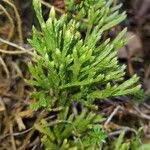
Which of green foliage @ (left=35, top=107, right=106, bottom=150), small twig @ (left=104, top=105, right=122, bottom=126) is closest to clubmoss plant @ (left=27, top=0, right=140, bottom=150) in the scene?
green foliage @ (left=35, top=107, right=106, bottom=150)

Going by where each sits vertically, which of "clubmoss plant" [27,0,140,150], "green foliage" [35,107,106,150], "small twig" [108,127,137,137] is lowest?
"small twig" [108,127,137,137]

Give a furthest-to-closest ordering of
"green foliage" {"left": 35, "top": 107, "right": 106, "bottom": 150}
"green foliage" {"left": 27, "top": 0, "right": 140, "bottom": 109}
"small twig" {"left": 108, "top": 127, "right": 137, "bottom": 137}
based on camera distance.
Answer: "small twig" {"left": 108, "top": 127, "right": 137, "bottom": 137} → "green foliage" {"left": 35, "top": 107, "right": 106, "bottom": 150} → "green foliage" {"left": 27, "top": 0, "right": 140, "bottom": 109}

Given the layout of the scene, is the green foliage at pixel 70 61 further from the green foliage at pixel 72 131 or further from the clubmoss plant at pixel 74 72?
the green foliage at pixel 72 131

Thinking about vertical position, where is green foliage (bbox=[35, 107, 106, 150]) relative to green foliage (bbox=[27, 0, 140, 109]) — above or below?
below

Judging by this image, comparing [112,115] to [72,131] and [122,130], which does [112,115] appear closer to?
[122,130]

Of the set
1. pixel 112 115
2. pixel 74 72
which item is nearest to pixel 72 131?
pixel 112 115

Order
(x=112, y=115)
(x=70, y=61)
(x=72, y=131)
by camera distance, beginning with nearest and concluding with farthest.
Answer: (x=70, y=61), (x=72, y=131), (x=112, y=115)

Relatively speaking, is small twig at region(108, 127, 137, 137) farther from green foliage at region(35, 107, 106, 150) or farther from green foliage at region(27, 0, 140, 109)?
green foliage at region(27, 0, 140, 109)

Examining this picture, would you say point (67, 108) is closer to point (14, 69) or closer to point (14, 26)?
point (14, 69)
